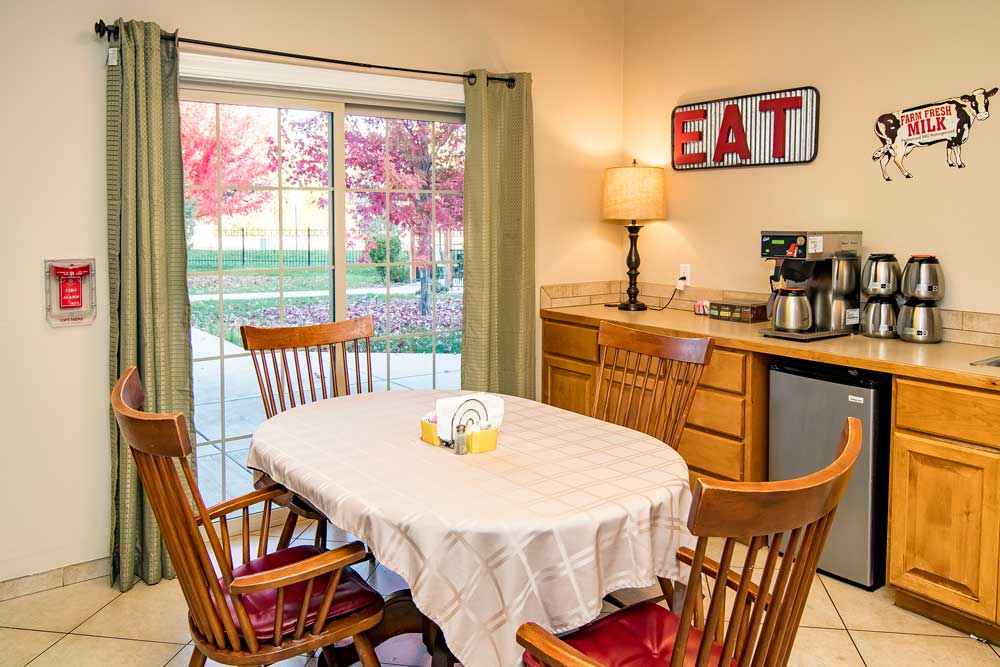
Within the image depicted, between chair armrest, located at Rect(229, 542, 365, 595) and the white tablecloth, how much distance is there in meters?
0.06

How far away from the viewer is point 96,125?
3184mm

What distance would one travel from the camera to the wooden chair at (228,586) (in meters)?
1.76

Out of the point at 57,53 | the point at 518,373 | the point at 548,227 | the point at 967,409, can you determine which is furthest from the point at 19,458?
the point at 967,409

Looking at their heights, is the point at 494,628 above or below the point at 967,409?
below

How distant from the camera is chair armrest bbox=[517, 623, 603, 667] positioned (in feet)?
5.00

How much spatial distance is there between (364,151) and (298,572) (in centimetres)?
259

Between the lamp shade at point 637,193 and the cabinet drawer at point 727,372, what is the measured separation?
1.11 metres

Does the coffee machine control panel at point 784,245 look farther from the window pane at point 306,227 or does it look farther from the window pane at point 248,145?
the window pane at point 248,145

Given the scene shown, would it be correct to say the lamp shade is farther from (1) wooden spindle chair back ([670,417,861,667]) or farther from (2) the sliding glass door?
(1) wooden spindle chair back ([670,417,861,667])

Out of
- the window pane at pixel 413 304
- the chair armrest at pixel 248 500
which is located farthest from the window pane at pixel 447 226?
the chair armrest at pixel 248 500

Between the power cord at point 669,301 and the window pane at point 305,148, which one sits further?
the power cord at point 669,301

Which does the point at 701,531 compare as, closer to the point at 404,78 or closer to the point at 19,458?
the point at 19,458

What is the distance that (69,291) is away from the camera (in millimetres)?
3168

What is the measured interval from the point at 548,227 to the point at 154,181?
2.09 meters
